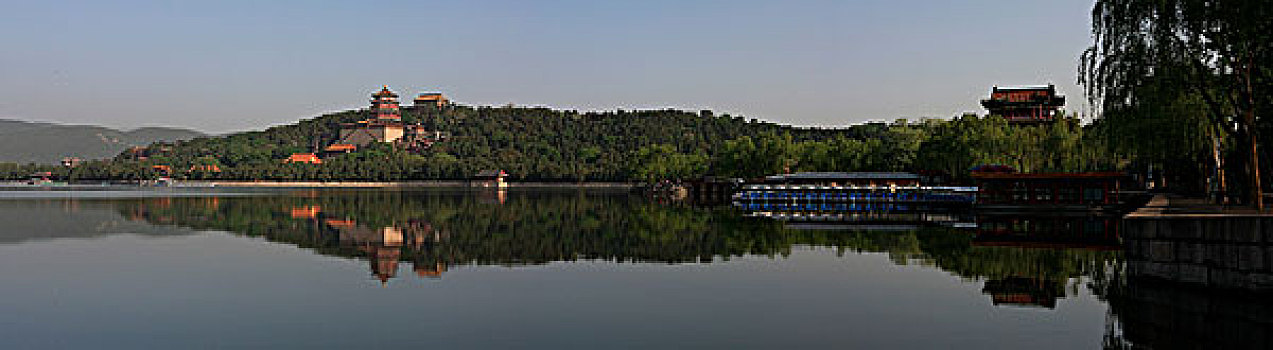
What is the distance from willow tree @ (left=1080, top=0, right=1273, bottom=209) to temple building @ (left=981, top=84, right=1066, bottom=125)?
6773 cm

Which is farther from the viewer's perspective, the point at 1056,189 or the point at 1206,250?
the point at 1056,189

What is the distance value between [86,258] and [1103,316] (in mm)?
32858

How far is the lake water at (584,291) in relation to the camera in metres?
17.5

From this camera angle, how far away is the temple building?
91875 mm

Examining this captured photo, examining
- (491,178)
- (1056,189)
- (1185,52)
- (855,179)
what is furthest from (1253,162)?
(491,178)

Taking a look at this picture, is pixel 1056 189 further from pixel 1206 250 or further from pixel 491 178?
pixel 491 178

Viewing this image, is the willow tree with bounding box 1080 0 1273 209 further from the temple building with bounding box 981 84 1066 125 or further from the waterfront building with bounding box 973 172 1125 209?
the temple building with bounding box 981 84 1066 125

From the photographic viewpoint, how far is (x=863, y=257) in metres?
32.4

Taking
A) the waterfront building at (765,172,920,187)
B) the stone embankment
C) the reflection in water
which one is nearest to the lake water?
the reflection in water

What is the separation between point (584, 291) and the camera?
23812 millimetres

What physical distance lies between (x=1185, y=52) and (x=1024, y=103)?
71589 mm

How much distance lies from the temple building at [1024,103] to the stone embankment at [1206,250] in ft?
239

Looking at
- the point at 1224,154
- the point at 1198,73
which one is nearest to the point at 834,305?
the point at 1198,73

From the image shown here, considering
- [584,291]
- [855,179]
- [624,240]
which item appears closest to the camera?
[584,291]
